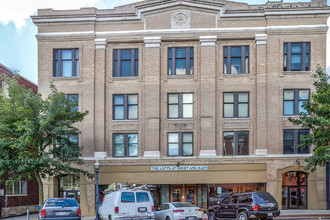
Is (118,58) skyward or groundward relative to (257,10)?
groundward

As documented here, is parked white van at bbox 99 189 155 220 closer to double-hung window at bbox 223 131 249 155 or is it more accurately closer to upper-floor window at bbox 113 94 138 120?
upper-floor window at bbox 113 94 138 120

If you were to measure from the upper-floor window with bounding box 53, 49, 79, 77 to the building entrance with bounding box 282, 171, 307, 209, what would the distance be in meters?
18.3

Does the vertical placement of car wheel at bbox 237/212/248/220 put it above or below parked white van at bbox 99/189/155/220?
below

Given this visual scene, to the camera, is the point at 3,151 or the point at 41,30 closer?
the point at 3,151

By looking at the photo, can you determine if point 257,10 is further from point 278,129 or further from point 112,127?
point 112,127

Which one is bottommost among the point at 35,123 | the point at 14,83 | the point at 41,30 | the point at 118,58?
the point at 35,123

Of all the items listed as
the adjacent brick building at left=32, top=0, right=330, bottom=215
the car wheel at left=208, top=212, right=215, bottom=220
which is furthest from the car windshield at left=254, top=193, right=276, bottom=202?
the adjacent brick building at left=32, top=0, right=330, bottom=215

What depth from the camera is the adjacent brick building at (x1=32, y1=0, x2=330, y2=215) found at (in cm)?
3167

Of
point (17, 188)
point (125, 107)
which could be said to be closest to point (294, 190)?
point (125, 107)

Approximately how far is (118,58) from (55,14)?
6019mm

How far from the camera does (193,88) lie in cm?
3253

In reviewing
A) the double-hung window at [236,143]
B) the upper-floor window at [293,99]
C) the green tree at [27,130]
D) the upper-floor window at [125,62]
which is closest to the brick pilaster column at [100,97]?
the upper-floor window at [125,62]

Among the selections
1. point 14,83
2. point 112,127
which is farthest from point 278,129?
point 14,83

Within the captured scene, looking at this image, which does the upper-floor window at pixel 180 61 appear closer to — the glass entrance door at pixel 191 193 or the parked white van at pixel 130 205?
the glass entrance door at pixel 191 193
